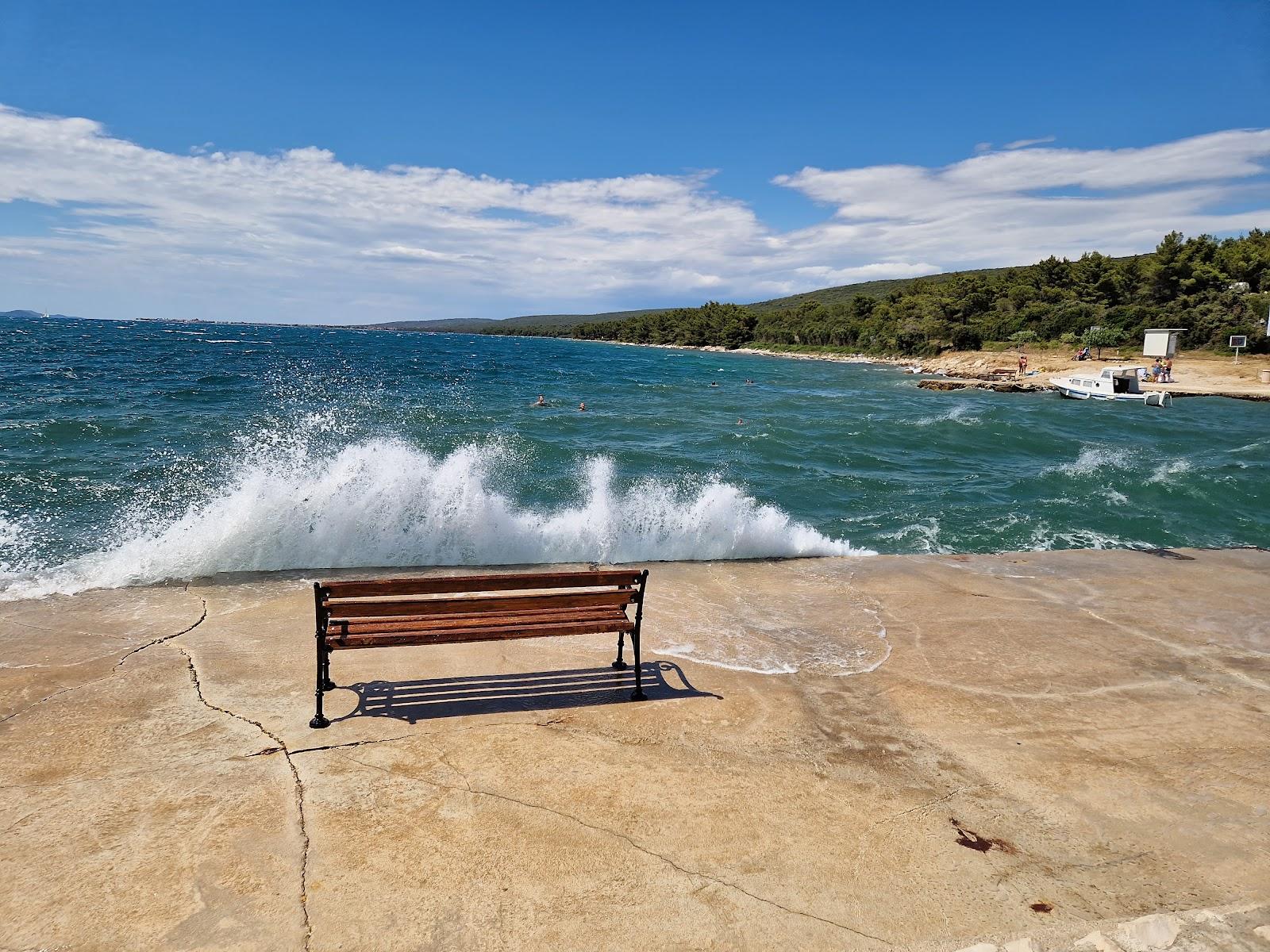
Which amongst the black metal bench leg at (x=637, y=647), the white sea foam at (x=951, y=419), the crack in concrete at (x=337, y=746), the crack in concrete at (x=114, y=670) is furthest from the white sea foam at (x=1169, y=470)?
the crack in concrete at (x=114, y=670)

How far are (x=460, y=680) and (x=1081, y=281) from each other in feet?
280

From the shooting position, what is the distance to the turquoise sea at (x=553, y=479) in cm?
997

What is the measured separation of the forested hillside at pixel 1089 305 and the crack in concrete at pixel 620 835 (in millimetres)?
65378

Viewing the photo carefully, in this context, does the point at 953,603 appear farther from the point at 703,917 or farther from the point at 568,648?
the point at 703,917

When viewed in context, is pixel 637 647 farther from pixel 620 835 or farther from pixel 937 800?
pixel 937 800

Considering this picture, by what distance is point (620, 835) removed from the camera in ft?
12.2

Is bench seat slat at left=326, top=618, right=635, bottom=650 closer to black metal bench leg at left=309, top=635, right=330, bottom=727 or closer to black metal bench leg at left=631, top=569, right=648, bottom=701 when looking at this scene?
black metal bench leg at left=309, top=635, right=330, bottom=727

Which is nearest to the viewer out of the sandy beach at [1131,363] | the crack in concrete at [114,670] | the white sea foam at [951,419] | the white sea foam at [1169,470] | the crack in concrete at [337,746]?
the crack in concrete at [337,746]

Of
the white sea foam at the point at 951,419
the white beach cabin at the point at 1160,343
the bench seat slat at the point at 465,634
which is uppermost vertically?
the white beach cabin at the point at 1160,343

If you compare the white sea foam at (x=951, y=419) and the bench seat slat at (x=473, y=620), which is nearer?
the bench seat slat at (x=473, y=620)

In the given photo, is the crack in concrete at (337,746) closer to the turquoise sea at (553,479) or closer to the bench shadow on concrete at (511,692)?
the bench shadow on concrete at (511,692)

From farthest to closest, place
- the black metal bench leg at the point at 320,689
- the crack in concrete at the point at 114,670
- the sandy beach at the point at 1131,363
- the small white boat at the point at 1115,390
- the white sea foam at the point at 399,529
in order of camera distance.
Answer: the sandy beach at the point at 1131,363, the small white boat at the point at 1115,390, the white sea foam at the point at 399,529, the crack in concrete at the point at 114,670, the black metal bench leg at the point at 320,689

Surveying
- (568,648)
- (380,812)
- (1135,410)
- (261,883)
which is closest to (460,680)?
(568,648)

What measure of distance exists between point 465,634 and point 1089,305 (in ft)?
254
